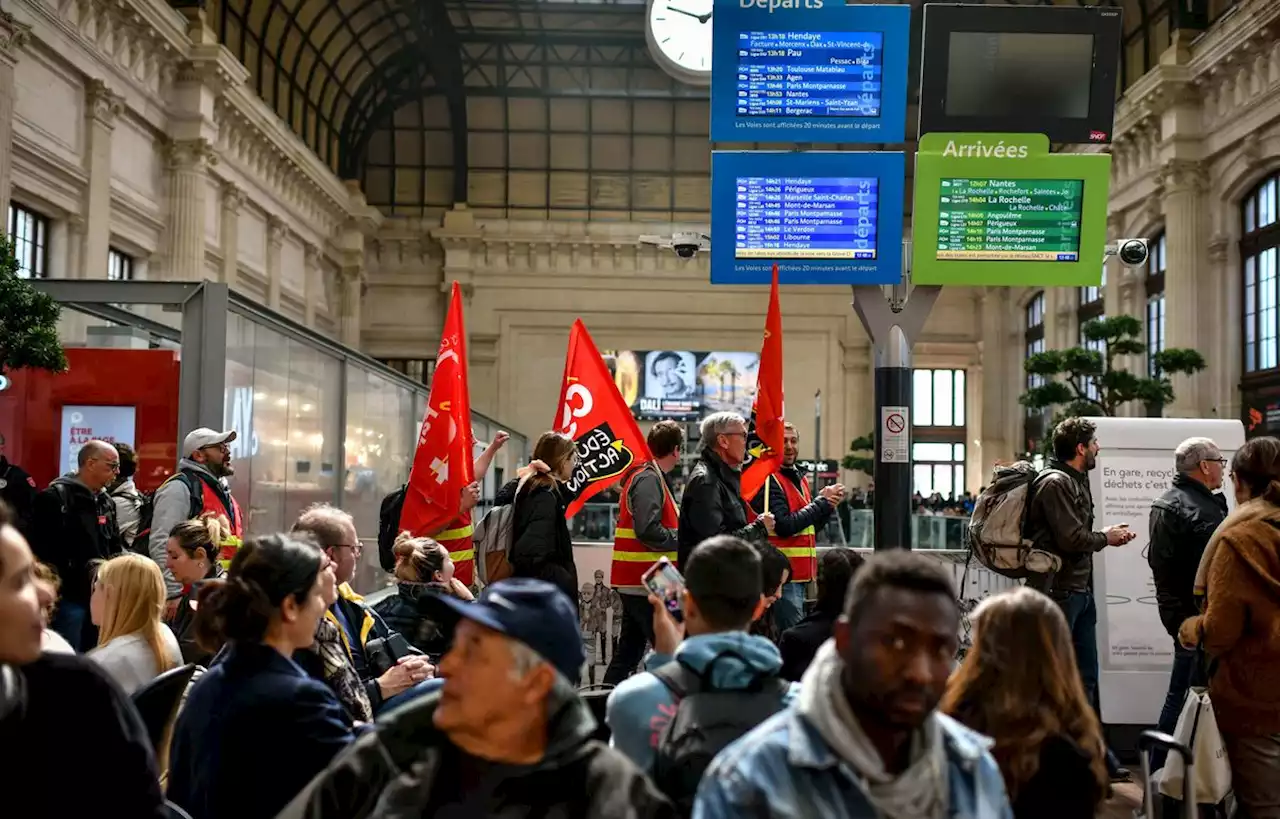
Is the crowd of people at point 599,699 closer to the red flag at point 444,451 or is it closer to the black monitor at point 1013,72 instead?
the red flag at point 444,451

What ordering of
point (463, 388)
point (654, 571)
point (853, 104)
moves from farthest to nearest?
point (853, 104), point (463, 388), point (654, 571)

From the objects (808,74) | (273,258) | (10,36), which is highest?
(10,36)

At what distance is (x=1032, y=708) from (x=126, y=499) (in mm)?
7358

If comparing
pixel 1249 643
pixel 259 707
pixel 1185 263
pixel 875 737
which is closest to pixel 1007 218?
pixel 1249 643

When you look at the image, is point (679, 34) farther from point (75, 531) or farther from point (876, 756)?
point (876, 756)

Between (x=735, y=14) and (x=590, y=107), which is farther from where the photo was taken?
(x=590, y=107)

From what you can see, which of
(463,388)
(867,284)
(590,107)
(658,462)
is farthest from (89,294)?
(590,107)

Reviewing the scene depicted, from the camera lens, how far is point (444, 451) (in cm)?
711

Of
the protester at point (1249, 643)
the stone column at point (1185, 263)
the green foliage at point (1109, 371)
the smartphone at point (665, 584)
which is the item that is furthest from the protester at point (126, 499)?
the stone column at point (1185, 263)

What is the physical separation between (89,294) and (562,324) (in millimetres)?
29043

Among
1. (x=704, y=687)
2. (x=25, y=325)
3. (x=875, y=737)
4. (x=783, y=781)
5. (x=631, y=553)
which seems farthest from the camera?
(x=25, y=325)

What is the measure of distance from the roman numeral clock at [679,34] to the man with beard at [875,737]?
91.1ft

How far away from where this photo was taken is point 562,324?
37.5 meters

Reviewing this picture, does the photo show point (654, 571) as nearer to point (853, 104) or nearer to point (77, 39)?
point (853, 104)
